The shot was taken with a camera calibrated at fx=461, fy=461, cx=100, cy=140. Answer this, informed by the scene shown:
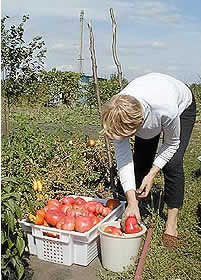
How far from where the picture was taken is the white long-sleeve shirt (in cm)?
283

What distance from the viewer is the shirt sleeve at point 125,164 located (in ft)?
9.98

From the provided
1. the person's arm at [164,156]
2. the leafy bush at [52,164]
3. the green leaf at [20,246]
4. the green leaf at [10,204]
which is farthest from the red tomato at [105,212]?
the green leaf at [10,204]

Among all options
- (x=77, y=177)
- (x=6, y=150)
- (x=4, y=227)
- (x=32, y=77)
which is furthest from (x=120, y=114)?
(x=32, y=77)

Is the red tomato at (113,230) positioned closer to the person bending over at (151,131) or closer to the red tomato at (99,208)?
the person bending over at (151,131)

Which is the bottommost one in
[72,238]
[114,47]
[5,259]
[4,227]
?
[72,238]

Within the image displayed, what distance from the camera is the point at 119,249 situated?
9.51 feet

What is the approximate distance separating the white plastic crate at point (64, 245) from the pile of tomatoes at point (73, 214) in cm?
6

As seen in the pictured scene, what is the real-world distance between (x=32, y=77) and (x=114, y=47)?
69.3 inches

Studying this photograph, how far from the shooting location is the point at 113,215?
11.1 feet

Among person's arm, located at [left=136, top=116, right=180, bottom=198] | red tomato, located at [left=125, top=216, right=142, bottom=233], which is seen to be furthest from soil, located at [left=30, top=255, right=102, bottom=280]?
person's arm, located at [left=136, top=116, right=180, bottom=198]

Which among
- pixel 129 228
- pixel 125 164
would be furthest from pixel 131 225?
pixel 125 164

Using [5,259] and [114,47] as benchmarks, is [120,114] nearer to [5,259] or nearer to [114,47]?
[5,259]

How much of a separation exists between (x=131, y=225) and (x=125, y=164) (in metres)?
0.41

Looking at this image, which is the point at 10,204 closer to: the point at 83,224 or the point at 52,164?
the point at 83,224
